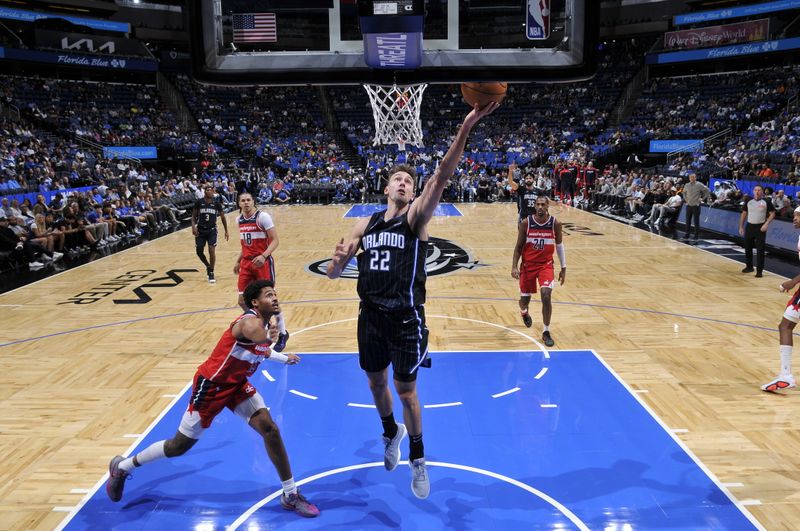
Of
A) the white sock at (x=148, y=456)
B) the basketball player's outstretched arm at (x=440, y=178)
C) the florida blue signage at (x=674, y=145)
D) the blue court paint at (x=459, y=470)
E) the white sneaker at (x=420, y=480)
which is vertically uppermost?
the florida blue signage at (x=674, y=145)

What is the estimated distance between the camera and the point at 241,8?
4.41 metres

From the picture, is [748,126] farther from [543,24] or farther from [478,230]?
[543,24]

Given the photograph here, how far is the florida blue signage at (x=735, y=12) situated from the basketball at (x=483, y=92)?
34110 mm

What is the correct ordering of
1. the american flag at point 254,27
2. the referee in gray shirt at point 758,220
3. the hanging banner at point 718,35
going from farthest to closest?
the hanging banner at point 718,35 < the referee in gray shirt at point 758,220 < the american flag at point 254,27

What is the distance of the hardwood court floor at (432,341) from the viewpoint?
449 centimetres

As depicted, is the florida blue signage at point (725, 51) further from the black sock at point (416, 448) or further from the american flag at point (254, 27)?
the black sock at point (416, 448)

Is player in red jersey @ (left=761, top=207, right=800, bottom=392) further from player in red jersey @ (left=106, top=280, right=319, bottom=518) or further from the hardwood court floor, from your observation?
player in red jersey @ (left=106, top=280, right=319, bottom=518)

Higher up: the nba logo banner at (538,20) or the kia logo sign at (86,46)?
the kia logo sign at (86,46)

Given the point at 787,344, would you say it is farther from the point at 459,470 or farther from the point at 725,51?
the point at 725,51

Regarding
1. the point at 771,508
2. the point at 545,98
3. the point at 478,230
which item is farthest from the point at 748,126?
the point at 771,508

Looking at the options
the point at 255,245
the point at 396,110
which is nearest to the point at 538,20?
the point at 255,245

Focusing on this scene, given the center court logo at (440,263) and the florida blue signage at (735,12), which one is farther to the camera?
the florida blue signage at (735,12)

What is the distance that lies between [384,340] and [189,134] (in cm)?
3331

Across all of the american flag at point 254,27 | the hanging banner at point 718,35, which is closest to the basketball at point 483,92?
the american flag at point 254,27
